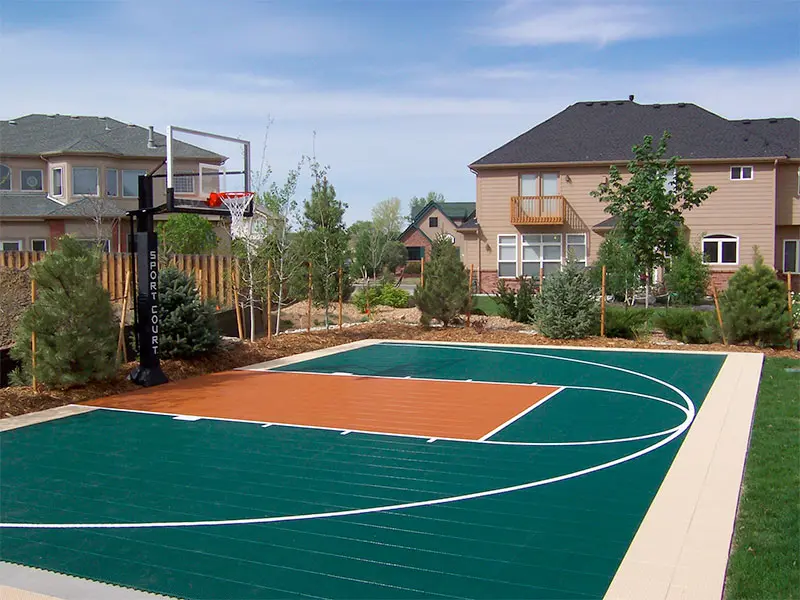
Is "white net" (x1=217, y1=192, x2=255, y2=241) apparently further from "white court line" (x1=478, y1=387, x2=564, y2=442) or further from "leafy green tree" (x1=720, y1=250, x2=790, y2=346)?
"leafy green tree" (x1=720, y1=250, x2=790, y2=346)

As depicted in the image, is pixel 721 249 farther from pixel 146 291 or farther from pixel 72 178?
pixel 72 178

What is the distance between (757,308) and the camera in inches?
649

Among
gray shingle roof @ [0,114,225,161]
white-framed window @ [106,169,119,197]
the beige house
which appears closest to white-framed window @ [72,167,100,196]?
white-framed window @ [106,169,119,197]

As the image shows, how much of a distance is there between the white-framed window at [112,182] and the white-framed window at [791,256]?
90.4 feet

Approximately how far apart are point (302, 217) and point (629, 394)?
9558mm

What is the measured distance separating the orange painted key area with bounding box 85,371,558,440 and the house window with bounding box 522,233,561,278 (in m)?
21.4

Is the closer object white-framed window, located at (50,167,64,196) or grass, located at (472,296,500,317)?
grass, located at (472,296,500,317)

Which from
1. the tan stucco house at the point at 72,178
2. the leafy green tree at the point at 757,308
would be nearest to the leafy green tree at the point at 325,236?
the leafy green tree at the point at 757,308

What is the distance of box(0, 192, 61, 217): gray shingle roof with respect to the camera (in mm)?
31531

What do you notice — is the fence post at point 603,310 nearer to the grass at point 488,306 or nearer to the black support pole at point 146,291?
the grass at point 488,306

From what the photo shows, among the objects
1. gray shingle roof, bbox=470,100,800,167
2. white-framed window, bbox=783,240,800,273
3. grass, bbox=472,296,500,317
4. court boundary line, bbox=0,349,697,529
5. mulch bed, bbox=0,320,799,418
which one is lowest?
court boundary line, bbox=0,349,697,529

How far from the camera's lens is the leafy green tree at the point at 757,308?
1639 cm

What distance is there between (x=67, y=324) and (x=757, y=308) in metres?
13.1

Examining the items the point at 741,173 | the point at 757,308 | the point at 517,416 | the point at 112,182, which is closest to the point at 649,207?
the point at 757,308
